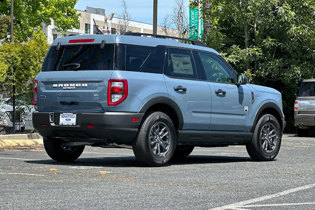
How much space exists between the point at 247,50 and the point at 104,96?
18638 mm

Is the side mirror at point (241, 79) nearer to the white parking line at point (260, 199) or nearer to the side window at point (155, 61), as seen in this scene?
the side window at point (155, 61)

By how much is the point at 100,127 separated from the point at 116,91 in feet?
1.83

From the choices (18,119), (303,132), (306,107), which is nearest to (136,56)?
(18,119)

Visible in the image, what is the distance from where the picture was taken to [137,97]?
1003cm

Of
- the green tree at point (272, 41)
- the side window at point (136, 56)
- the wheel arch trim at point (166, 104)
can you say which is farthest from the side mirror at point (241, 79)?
the green tree at point (272, 41)

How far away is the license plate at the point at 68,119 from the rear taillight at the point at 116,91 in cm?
61

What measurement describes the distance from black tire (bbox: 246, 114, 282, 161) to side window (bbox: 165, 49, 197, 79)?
1.77 meters

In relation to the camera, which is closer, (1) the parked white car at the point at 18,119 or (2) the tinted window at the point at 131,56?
(2) the tinted window at the point at 131,56

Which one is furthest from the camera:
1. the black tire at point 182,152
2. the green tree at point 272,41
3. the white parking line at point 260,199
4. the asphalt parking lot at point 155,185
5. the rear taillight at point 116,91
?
the green tree at point 272,41

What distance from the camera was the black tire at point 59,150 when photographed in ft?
36.3

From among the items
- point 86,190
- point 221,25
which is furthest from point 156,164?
point 221,25

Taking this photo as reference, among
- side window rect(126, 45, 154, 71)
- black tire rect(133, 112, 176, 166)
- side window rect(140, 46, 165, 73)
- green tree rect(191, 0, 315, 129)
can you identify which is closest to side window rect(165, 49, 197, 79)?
side window rect(140, 46, 165, 73)

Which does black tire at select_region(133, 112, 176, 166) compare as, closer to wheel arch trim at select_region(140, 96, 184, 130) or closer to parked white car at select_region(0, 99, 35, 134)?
wheel arch trim at select_region(140, 96, 184, 130)

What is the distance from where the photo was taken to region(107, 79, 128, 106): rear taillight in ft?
32.4
